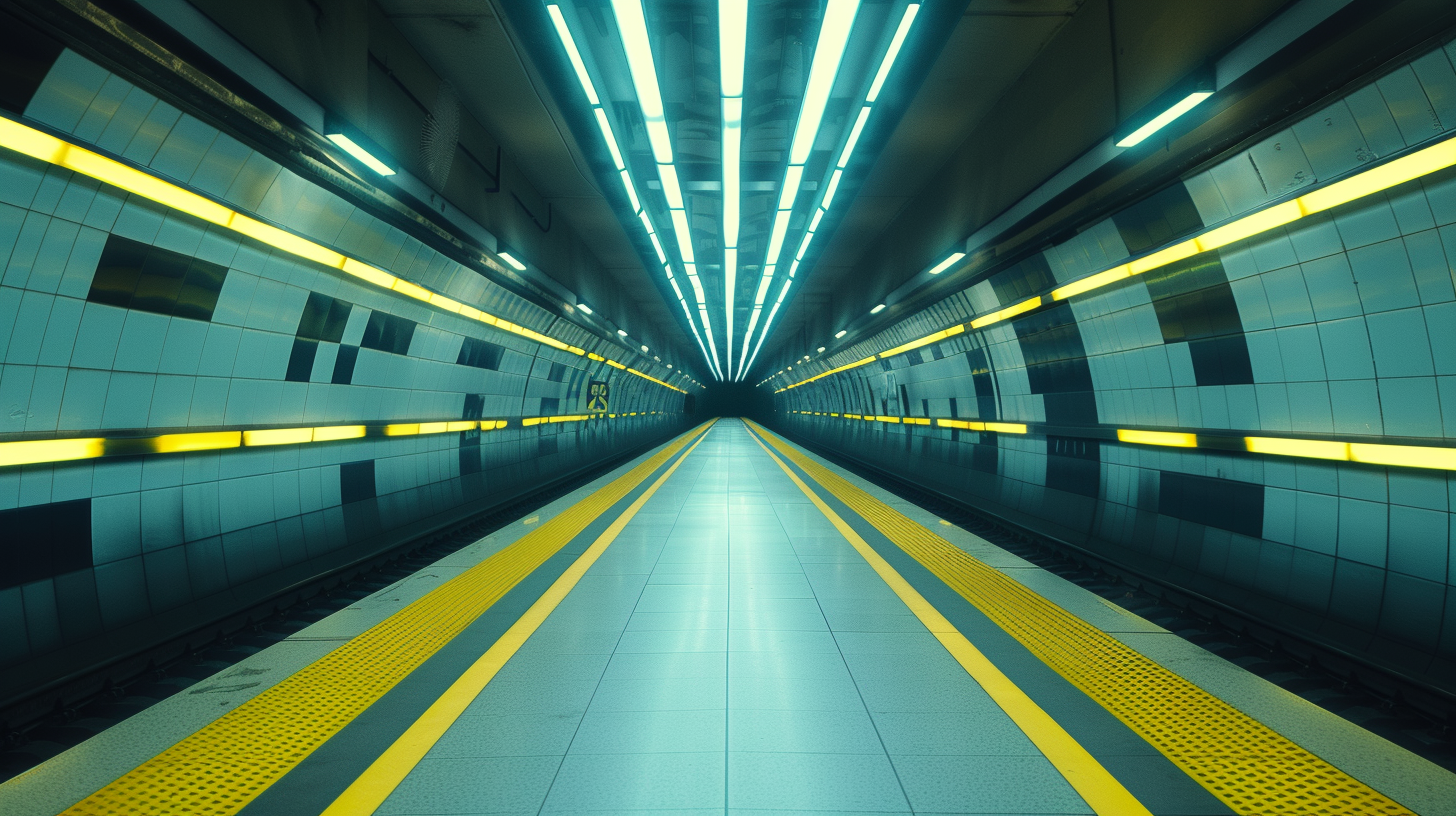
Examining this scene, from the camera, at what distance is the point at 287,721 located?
9.64ft

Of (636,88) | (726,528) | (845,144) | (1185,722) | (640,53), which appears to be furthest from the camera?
(726,528)

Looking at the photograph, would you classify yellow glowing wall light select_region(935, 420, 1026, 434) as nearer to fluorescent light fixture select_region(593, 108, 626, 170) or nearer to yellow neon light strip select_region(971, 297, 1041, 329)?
yellow neon light strip select_region(971, 297, 1041, 329)

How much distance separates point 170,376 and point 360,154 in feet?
6.55

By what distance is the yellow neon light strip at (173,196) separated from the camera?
294cm

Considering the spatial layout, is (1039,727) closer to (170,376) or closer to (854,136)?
(854,136)

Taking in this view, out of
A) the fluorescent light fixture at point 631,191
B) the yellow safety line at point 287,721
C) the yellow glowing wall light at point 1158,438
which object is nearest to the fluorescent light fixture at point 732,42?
the fluorescent light fixture at point 631,191

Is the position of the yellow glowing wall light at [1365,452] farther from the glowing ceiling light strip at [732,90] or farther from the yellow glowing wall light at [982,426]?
the glowing ceiling light strip at [732,90]

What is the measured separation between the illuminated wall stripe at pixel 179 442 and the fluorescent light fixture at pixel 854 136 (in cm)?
561

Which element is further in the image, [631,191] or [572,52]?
[631,191]

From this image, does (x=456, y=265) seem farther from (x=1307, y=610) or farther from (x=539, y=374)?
(x=1307, y=610)

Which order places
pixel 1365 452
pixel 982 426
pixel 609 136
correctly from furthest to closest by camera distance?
pixel 982 426
pixel 609 136
pixel 1365 452

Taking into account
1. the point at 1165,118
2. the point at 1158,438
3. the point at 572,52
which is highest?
the point at 572,52

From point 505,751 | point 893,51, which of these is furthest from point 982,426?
point 505,751

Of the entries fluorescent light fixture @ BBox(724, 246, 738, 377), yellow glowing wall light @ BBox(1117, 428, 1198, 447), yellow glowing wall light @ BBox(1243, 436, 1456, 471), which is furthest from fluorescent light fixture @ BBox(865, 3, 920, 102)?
fluorescent light fixture @ BBox(724, 246, 738, 377)
